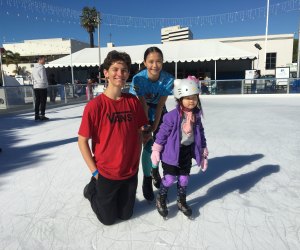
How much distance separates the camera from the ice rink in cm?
197

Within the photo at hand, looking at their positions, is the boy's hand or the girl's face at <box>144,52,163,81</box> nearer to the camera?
the boy's hand

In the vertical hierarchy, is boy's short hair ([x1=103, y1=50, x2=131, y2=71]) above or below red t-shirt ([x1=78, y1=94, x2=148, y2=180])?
above

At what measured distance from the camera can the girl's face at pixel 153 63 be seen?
2.46 m

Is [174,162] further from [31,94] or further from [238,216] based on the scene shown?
[31,94]

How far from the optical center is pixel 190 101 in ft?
6.89

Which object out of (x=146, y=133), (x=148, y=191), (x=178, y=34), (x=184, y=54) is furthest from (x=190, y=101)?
(x=178, y=34)

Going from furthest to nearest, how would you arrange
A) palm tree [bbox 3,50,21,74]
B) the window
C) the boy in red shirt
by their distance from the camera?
palm tree [bbox 3,50,21,74], the window, the boy in red shirt

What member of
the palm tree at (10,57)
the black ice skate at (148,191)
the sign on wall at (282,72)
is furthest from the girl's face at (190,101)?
the palm tree at (10,57)

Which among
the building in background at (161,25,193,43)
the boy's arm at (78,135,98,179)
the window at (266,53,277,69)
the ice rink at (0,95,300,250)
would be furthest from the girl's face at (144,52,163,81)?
the building in background at (161,25,193,43)

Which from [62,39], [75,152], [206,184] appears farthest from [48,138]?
[62,39]

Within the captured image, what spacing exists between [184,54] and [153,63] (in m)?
18.3

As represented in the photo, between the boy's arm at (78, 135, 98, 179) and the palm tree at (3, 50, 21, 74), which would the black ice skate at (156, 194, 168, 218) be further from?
the palm tree at (3, 50, 21, 74)

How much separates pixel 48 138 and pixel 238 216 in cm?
394

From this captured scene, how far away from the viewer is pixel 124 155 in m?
2.12
